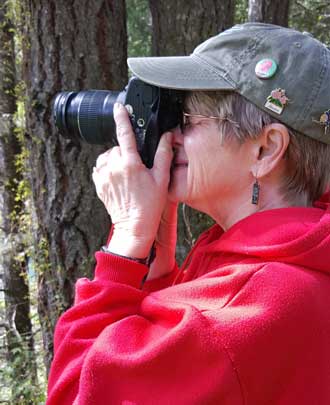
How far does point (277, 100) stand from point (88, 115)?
0.60 meters

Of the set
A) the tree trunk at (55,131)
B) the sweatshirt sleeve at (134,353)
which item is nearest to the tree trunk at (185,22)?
the tree trunk at (55,131)

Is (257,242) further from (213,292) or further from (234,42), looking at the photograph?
(234,42)

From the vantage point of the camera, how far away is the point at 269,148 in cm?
135

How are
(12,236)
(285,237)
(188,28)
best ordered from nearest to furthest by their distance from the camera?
(285,237)
(188,28)
(12,236)

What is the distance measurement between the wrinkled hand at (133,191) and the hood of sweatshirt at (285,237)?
21cm

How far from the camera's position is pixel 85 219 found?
8.66 ft

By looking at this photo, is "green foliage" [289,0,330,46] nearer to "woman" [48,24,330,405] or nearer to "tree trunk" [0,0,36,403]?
"tree trunk" [0,0,36,403]

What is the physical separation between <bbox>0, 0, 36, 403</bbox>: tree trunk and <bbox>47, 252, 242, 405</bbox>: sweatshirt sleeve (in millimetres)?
2552

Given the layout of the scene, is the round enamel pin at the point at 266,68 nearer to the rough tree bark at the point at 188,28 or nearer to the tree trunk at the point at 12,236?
the rough tree bark at the point at 188,28

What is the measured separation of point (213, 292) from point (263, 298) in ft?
0.39

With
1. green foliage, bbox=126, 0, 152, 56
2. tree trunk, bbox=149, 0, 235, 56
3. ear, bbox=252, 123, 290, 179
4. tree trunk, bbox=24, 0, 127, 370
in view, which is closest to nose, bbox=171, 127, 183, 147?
ear, bbox=252, 123, 290, 179

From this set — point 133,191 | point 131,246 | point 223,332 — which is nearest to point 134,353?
point 223,332

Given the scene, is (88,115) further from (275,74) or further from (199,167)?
(275,74)

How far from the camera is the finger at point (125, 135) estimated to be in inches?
58.7
